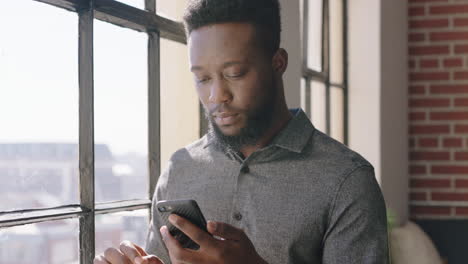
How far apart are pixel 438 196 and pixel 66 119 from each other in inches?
87.1

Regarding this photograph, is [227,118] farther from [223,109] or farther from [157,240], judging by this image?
[157,240]

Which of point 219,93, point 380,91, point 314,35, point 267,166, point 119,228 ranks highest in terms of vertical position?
point 314,35

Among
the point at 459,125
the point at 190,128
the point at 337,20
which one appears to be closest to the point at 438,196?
the point at 459,125

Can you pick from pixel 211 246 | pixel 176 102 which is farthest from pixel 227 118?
pixel 176 102

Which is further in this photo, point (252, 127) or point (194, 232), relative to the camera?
point (252, 127)

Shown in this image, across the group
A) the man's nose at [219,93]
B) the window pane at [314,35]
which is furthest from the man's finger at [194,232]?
the window pane at [314,35]

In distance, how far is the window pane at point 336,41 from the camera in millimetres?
2873

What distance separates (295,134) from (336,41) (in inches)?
76.9

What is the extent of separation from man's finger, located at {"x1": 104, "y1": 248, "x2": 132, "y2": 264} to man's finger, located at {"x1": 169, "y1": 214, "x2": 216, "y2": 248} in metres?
0.12

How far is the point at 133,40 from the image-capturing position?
135cm

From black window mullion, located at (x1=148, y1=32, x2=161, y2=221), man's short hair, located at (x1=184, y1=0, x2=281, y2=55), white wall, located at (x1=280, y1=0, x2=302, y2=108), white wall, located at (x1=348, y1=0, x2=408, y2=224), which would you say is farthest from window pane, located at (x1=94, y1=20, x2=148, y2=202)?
white wall, located at (x1=348, y1=0, x2=408, y2=224)

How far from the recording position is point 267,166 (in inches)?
40.7

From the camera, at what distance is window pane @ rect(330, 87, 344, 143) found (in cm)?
288

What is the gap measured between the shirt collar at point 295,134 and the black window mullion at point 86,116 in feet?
1.14
